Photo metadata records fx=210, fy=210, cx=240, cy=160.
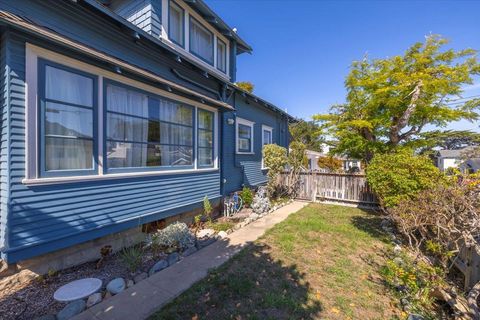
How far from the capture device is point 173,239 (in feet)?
15.0

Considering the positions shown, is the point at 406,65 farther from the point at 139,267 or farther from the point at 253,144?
the point at 139,267

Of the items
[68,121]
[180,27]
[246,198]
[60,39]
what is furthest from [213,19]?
[246,198]

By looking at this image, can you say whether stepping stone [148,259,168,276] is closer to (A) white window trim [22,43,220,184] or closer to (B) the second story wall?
(A) white window trim [22,43,220,184]

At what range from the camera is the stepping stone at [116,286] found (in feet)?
10.2

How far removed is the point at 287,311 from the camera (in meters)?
2.80

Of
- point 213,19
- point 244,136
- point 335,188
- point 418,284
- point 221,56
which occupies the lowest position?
point 418,284

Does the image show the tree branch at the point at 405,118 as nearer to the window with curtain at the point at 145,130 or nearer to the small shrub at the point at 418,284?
the small shrub at the point at 418,284

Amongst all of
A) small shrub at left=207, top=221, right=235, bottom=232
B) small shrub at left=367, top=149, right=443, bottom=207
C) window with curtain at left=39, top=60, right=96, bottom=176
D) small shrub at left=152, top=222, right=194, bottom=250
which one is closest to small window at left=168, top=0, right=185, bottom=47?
window with curtain at left=39, top=60, right=96, bottom=176

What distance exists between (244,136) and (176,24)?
477 cm

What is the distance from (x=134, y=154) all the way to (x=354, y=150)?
786 cm

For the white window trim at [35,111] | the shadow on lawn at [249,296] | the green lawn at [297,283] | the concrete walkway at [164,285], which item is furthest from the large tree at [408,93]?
the white window trim at [35,111]

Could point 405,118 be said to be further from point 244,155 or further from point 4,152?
point 4,152

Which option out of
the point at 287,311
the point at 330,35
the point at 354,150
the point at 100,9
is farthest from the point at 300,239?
the point at 330,35

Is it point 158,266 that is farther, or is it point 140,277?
point 158,266
